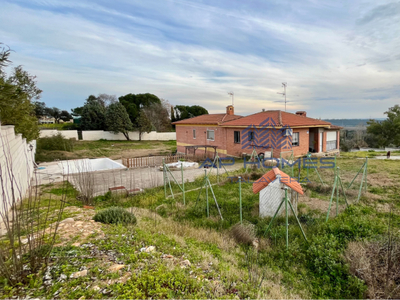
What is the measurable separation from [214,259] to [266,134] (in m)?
15.0

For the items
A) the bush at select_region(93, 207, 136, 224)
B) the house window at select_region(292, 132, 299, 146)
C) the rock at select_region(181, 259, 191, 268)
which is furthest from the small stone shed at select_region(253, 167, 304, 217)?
the house window at select_region(292, 132, 299, 146)

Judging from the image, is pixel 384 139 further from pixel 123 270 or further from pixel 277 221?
pixel 123 270

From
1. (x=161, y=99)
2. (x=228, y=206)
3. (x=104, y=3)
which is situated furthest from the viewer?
(x=161, y=99)

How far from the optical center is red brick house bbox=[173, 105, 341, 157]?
679 inches

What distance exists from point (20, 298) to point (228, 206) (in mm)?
5787

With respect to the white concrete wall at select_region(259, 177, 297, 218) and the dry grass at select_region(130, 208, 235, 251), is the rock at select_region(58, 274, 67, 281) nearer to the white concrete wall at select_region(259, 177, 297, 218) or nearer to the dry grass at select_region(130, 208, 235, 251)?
the dry grass at select_region(130, 208, 235, 251)

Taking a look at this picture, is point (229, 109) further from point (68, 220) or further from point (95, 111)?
point (95, 111)

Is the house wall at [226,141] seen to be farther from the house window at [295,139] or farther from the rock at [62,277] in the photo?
the rock at [62,277]

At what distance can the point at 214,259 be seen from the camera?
3930 millimetres

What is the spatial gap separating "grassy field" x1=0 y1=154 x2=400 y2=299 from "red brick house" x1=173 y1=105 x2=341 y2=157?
1070cm

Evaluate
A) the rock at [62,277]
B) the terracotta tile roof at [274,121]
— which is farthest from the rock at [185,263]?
the terracotta tile roof at [274,121]

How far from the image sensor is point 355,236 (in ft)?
15.3

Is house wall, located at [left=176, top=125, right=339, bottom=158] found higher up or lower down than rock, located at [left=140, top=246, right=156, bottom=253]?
higher up

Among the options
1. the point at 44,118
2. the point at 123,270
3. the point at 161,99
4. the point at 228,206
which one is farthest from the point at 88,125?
the point at 123,270
